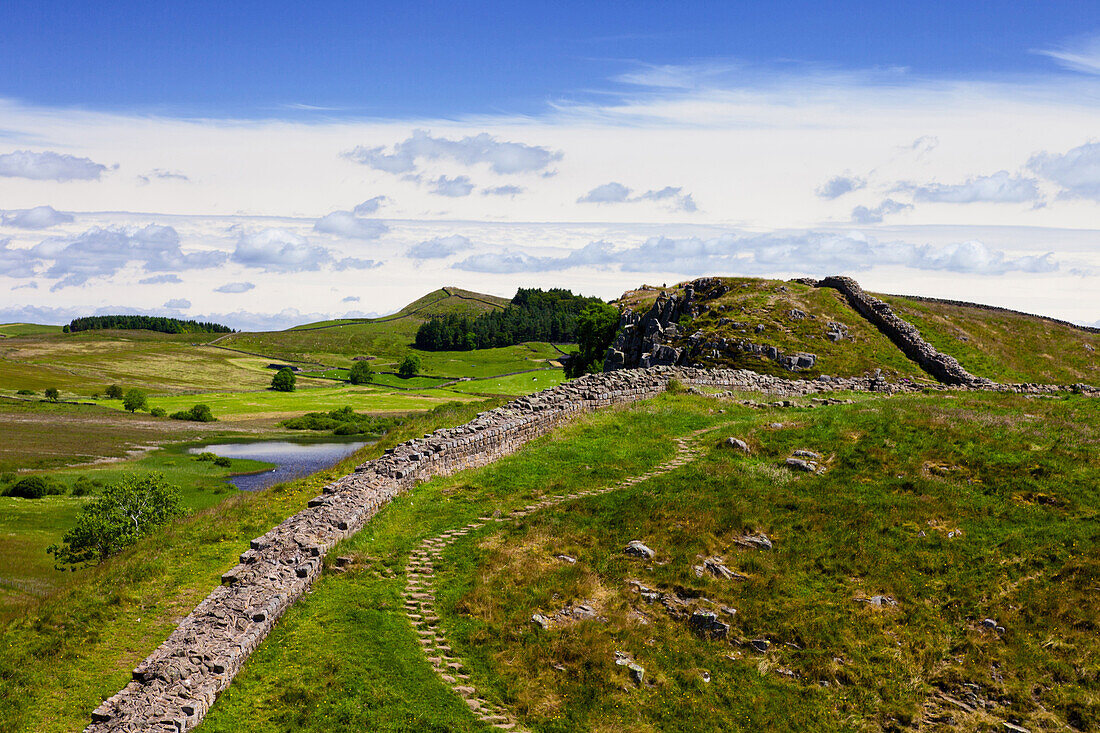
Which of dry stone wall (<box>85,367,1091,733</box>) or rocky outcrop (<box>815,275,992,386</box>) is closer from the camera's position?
dry stone wall (<box>85,367,1091,733</box>)

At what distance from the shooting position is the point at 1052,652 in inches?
624

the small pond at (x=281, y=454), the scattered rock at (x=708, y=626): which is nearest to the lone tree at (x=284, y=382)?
the small pond at (x=281, y=454)

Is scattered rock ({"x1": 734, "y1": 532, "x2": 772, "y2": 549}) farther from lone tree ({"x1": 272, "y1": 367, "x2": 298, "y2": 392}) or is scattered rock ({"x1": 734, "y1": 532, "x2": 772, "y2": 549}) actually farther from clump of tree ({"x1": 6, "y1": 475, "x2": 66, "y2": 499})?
lone tree ({"x1": 272, "y1": 367, "x2": 298, "y2": 392})

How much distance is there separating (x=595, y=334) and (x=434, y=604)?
70.8m

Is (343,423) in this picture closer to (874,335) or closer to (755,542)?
(874,335)

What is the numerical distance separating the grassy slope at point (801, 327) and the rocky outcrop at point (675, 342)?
34.9 inches

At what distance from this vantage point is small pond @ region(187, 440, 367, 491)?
247 ft

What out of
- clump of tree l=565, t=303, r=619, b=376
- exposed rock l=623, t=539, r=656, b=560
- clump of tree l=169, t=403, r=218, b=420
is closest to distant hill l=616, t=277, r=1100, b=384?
clump of tree l=565, t=303, r=619, b=376

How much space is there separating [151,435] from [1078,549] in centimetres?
10864

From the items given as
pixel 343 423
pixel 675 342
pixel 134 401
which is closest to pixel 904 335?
pixel 675 342

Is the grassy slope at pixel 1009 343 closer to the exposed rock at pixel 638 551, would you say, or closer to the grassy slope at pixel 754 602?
the grassy slope at pixel 754 602

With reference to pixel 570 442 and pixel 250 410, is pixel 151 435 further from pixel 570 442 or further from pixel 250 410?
pixel 570 442

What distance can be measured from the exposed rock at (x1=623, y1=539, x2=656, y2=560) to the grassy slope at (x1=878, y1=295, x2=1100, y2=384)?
4388cm

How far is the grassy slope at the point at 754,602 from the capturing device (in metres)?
14.2
